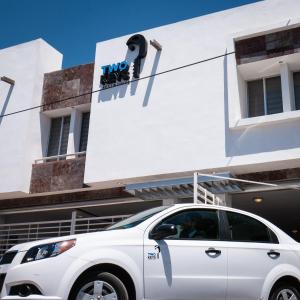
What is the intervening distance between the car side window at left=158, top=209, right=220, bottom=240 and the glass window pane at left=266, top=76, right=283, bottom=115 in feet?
21.3

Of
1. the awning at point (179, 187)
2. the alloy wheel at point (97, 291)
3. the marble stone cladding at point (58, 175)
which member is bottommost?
the alloy wheel at point (97, 291)

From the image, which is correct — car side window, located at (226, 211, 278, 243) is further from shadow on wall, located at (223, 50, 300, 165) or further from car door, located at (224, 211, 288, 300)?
shadow on wall, located at (223, 50, 300, 165)

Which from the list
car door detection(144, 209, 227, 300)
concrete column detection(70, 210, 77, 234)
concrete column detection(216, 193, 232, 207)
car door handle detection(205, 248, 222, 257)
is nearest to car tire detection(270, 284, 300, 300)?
car door detection(144, 209, 227, 300)

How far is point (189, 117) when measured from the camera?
1291 cm

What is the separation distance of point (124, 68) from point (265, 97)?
405 cm

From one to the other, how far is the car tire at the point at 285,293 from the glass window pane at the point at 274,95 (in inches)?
256

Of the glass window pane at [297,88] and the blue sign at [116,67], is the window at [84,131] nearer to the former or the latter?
the blue sign at [116,67]

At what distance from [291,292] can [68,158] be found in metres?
9.79

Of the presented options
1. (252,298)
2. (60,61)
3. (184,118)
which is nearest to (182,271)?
(252,298)

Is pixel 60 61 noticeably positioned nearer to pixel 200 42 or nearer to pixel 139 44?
pixel 139 44

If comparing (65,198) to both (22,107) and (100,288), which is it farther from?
(100,288)

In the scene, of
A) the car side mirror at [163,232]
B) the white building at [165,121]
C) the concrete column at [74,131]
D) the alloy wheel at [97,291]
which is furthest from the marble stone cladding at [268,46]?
the alloy wheel at [97,291]

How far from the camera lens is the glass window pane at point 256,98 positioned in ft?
42.5

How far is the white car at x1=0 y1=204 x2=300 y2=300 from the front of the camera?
18.7 feet
